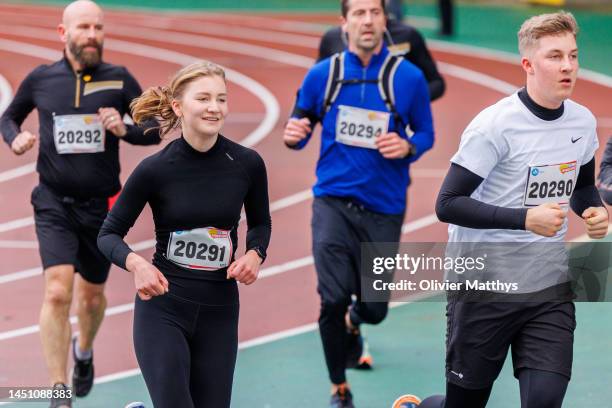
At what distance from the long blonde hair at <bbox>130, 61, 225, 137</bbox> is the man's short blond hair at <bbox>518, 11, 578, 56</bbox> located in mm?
1377

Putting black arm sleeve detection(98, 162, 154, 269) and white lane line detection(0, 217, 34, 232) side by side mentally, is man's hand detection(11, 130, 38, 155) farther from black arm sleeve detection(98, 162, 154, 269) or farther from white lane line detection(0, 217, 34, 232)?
white lane line detection(0, 217, 34, 232)

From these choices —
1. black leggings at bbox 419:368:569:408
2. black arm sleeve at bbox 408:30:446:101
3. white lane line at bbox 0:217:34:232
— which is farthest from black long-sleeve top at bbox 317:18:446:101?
white lane line at bbox 0:217:34:232

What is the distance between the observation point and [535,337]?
558cm

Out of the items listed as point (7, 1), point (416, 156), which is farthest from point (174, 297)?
point (7, 1)

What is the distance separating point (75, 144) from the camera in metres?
7.58

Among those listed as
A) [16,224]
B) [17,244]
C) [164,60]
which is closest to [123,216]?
[17,244]

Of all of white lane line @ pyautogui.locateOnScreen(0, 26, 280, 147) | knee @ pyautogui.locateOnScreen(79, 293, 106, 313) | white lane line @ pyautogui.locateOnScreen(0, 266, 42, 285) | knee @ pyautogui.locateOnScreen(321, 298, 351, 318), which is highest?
knee @ pyautogui.locateOnScreen(321, 298, 351, 318)

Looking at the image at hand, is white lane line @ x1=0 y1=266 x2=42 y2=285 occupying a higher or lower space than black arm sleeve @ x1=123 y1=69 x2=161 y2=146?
lower

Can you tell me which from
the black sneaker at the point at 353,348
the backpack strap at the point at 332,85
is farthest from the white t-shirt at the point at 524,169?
the black sneaker at the point at 353,348

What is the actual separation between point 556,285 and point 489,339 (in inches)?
15.2

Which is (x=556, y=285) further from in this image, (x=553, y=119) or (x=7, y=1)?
(x=7, y=1)

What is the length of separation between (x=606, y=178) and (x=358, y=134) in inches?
69.6

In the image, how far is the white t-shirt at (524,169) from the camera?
5.52 meters

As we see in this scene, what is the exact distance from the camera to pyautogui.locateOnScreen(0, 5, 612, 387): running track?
9266 millimetres
